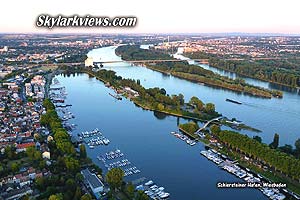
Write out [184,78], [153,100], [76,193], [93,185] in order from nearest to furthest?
[76,193]
[93,185]
[153,100]
[184,78]

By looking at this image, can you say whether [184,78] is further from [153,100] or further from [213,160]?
[213,160]

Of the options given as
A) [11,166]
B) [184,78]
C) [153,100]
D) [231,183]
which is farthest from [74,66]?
[231,183]

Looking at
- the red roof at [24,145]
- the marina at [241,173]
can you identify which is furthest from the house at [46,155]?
the marina at [241,173]

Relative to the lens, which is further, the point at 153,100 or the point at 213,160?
the point at 153,100

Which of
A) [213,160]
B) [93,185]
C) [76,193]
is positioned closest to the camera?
[76,193]

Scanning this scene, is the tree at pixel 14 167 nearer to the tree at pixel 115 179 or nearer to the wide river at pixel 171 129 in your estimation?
the wide river at pixel 171 129

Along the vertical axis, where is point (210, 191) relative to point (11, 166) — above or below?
below
